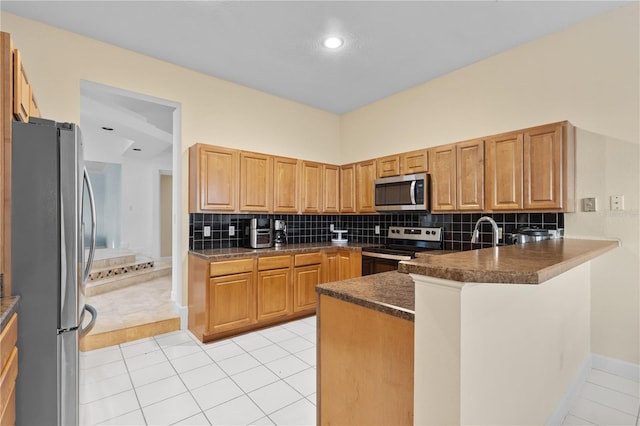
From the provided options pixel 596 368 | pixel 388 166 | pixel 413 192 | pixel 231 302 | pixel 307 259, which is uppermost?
pixel 388 166

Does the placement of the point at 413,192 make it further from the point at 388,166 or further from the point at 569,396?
the point at 569,396

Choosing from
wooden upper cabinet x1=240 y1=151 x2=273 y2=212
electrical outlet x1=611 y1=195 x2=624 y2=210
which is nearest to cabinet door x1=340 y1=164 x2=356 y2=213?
wooden upper cabinet x1=240 y1=151 x2=273 y2=212

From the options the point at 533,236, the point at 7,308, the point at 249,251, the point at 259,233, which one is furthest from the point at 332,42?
the point at 7,308

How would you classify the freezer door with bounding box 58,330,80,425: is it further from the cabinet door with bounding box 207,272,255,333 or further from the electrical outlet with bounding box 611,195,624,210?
the electrical outlet with bounding box 611,195,624,210

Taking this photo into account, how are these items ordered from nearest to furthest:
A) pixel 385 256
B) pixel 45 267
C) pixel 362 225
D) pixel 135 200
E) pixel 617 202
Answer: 1. pixel 45 267
2. pixel 617 202
3. pixel 385 256
4. pixel 362 225
5. pixel 135 200

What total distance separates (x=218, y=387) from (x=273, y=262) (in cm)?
139

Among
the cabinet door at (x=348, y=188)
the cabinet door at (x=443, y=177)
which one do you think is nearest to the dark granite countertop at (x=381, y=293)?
the cabinet door at (x=443, y=177)

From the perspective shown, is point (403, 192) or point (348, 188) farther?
point (348, 188)

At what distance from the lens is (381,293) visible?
4.54ft

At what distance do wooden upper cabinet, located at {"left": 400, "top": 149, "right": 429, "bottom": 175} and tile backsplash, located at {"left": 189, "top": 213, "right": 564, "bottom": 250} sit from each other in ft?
1.83

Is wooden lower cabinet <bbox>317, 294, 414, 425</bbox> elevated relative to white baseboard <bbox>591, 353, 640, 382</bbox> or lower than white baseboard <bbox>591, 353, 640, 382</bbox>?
elevated

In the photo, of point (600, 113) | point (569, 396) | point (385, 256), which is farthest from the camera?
point (385, 256)

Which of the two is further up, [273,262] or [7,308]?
[7,308]

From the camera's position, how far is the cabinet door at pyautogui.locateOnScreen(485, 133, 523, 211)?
2.74 m
